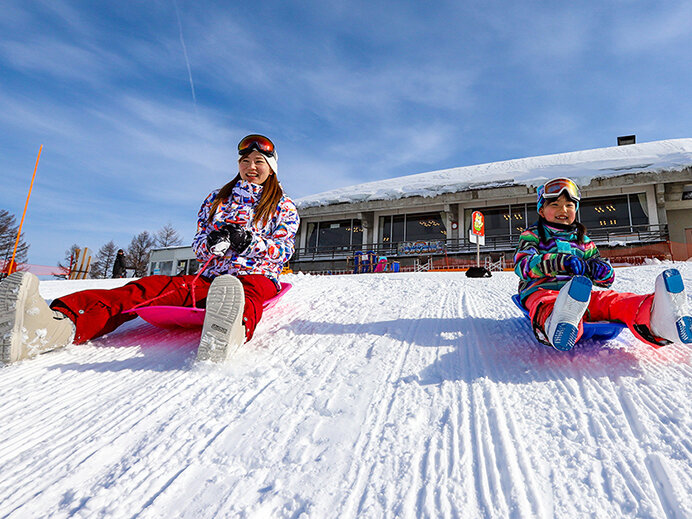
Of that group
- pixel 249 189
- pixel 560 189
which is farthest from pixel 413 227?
pixel 249 189

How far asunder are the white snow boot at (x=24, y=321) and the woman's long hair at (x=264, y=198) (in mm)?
1056

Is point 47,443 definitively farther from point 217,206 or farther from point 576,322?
point 576,322

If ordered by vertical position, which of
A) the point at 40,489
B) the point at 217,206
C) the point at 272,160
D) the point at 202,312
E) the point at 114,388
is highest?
the point at 272,160

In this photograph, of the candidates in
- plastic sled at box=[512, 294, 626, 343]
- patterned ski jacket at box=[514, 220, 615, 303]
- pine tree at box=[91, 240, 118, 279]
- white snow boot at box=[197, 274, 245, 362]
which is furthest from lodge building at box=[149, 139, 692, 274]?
pine tree at box=[91, 240, 118, 279]

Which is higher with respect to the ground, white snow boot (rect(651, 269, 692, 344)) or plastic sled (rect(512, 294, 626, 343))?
white snow boot (rect(651, 269, 692, 344))

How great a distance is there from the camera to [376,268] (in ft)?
46.6

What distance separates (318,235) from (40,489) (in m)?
18.3

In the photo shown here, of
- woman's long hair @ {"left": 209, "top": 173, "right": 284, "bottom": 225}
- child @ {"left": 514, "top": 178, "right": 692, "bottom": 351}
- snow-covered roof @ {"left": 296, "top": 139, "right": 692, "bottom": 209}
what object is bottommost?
child @ {"left": 514, "top": 178, "right": 692, "bottom": 351}

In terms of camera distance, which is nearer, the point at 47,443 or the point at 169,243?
the point at 47,443

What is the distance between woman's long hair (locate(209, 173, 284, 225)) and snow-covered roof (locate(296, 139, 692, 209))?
555 inches

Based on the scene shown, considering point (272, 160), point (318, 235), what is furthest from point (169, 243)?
point (272, 160)

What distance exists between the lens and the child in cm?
140

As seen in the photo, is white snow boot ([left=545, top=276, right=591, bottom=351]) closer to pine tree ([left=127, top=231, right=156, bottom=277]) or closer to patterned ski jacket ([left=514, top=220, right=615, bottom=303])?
patterned ski jacket ([left=514, top=220, right=615, bottom=303])

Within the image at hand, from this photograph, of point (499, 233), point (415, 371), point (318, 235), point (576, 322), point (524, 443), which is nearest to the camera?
point (524, 443)
